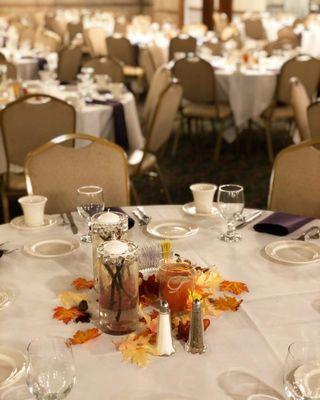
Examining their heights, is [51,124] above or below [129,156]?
above

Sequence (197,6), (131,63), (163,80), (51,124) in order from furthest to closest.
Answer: (197,6)
(131,63)
(163,80)
(51,124)

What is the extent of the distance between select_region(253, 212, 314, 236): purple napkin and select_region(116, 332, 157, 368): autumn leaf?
776mm

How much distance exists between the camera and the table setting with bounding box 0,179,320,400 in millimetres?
1241

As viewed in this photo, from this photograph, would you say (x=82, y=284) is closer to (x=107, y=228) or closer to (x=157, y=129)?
(x=107, y=228)

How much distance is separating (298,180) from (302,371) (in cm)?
149

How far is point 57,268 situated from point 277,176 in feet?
3.70

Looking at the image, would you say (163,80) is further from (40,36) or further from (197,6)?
(197,6)

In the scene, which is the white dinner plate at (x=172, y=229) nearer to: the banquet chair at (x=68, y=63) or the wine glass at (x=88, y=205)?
the wine glass at (x=88, y=205)

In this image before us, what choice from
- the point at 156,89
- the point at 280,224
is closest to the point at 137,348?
the point at 280,224

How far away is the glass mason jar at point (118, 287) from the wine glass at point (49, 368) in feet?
0.98

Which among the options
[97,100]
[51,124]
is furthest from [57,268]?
[97,100]

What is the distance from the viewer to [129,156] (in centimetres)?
429

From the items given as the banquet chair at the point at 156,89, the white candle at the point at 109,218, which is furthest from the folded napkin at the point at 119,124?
the white candle at the point at 109,218

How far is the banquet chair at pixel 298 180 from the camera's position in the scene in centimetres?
254
